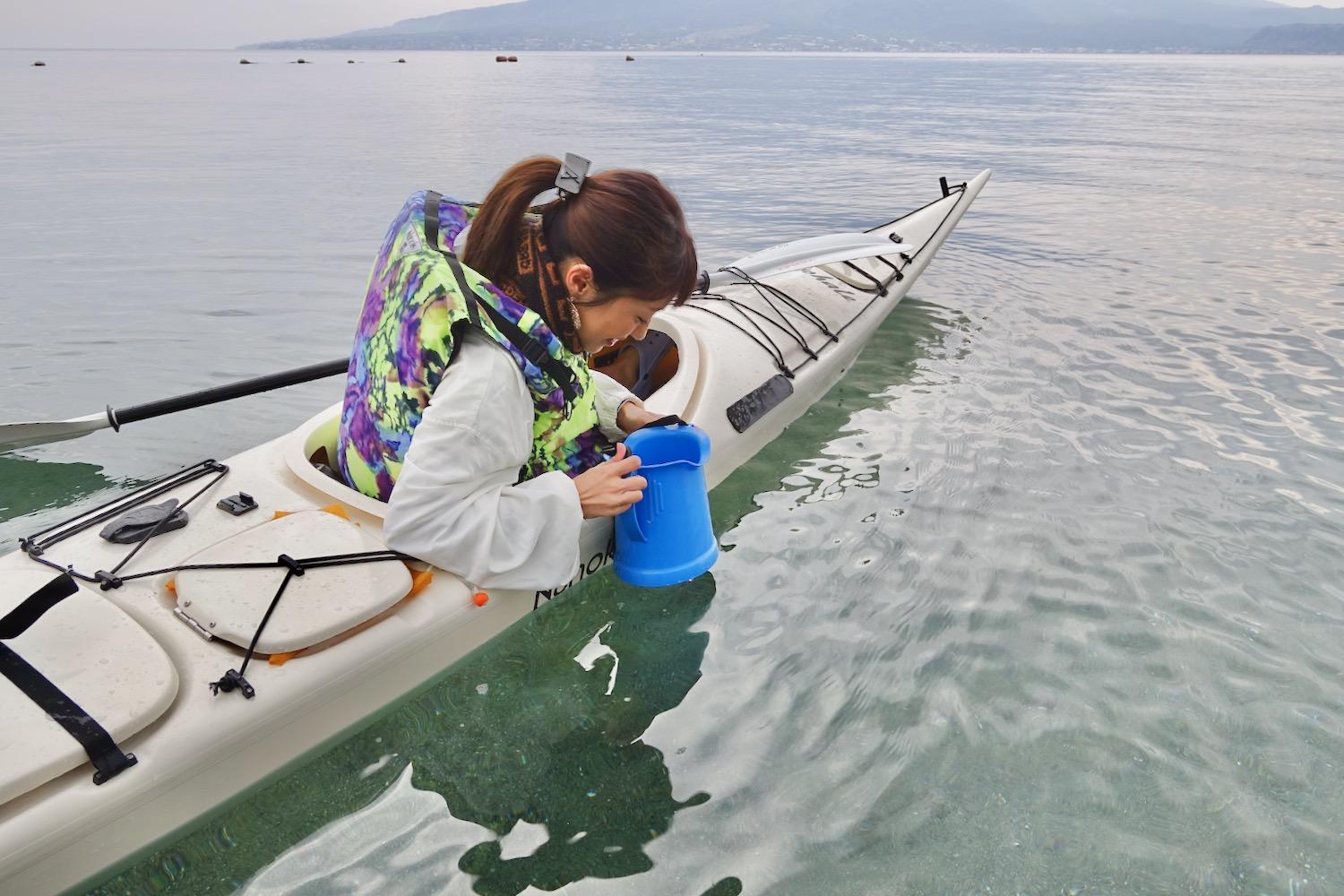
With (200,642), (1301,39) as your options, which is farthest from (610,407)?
(1301,39)

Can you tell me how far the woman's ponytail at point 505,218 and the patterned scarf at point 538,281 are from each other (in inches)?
0.9

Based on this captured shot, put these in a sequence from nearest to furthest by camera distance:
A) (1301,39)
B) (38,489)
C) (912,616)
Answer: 1. (912,616)
2. (38,489)
3. (1301,39)

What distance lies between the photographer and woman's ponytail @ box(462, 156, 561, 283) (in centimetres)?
229

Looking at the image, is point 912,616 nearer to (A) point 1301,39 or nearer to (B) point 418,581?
(B) point 418,581

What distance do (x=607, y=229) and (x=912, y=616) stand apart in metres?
2.01

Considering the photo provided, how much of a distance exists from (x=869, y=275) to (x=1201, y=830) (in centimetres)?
432

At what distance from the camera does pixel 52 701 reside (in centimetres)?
202

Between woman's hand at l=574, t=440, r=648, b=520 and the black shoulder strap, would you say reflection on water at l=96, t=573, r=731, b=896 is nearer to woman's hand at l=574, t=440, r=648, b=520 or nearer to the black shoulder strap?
woman's hand at l=574, t=440, r=648, b=520

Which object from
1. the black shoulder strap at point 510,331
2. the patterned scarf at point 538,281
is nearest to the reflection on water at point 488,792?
the black shoulder strap at point 510,331

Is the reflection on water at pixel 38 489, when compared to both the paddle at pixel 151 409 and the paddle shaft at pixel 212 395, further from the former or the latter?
the paddle shaft at pixel 212 395

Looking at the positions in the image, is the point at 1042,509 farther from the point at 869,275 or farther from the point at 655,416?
the point at 869,275

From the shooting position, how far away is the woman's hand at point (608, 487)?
256 cm

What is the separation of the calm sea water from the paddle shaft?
0.81m

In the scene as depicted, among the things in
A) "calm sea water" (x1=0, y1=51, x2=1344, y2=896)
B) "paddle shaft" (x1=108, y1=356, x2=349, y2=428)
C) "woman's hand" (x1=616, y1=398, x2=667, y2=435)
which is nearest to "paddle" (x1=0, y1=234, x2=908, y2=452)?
"paddle shaft" (x1=108, y1=356, x2=349, y2=428)
